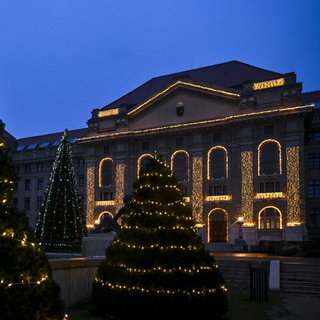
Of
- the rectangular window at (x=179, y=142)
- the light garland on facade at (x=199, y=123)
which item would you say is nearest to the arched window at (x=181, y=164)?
the rectangular window at (x=179, y=142)

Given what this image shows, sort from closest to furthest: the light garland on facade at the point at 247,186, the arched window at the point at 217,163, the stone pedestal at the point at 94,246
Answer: the stone pedestal at the point at 94,246, the light garland on facade at the point at 247,186, the arched window at the point at 217,163

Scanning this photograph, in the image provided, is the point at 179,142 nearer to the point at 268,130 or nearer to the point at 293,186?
the point at 268,130

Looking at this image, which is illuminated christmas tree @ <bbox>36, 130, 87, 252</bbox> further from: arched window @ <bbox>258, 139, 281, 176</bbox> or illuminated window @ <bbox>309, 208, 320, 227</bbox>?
illuminated window @ <bbox>309, 208, 320, 227</bbox>

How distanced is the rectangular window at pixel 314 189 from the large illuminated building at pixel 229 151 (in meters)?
0.11

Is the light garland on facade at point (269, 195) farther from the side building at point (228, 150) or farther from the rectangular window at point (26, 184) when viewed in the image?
the rectangular window at point (26, 184)

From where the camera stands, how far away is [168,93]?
58469mm

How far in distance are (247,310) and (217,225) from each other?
3762 centimetres

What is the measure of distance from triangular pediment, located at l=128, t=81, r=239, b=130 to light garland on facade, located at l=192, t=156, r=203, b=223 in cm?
556

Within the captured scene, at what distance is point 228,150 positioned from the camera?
176 ft

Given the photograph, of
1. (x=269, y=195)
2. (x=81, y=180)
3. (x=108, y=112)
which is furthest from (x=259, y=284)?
(x=81, y=180)

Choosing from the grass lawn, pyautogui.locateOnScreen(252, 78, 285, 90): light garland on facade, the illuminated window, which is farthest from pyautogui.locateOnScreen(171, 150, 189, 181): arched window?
the grass lawn

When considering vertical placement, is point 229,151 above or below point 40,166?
above

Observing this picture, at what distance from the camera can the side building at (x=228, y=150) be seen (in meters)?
49.7

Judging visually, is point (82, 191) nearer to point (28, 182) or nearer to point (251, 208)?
point (28, 182)
